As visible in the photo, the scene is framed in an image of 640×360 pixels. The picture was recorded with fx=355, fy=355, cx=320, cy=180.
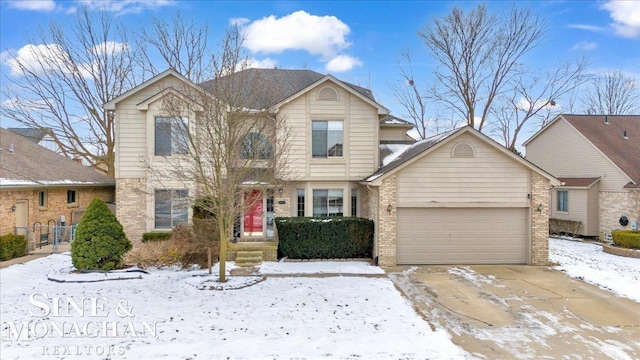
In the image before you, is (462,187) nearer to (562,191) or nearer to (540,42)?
(562,191)

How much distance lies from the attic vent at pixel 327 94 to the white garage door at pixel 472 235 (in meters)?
5.45

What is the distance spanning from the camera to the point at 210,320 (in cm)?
A: 704

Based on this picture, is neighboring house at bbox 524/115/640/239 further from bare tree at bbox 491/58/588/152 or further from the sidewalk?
the sidewalk

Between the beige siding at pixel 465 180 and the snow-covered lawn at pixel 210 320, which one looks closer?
the snow-covered lawn at pixel 210 320

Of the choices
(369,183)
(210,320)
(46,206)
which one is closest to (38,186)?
(46,206)

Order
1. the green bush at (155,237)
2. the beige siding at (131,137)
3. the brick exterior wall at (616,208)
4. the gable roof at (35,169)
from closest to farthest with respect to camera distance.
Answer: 1. the green bush at (155,237)
2. the beige siding at (131,137)
3. the gable roof at (35,169)
4. the brick exterior wall at (616,208)

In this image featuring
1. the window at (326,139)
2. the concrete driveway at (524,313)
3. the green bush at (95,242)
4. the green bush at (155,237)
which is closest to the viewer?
the concrete driveway at (524,313)

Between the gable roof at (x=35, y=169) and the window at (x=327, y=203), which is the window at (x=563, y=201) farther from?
the gable roof at (x=35, y=169)

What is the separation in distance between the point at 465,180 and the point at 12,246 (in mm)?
15876

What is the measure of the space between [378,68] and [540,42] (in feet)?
34.6

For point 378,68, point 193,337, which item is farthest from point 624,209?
point 193,337

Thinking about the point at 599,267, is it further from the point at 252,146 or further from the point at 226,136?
the point at 226,136

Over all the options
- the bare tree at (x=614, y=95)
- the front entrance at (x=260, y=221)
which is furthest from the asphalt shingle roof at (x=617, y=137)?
the front entrance at (x=260, y=221)

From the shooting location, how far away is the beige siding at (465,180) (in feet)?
38.9
